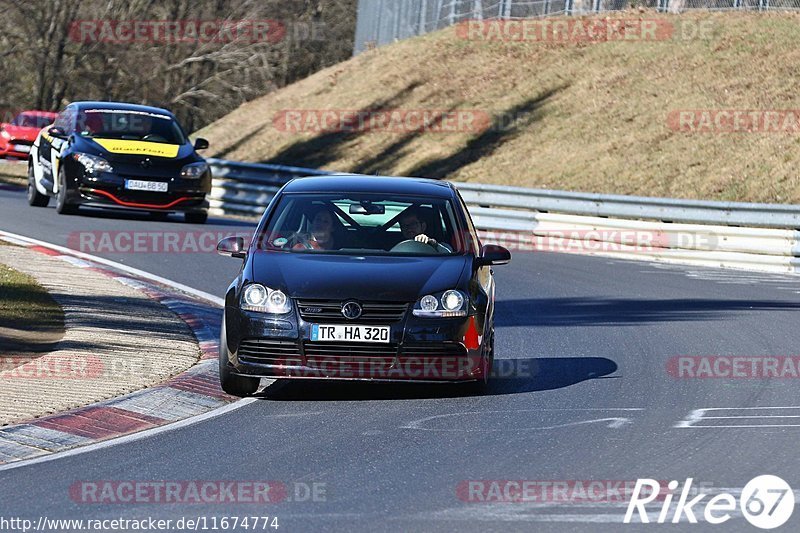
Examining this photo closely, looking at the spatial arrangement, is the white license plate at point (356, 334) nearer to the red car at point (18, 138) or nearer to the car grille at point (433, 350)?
the car grille at point (433, 350)

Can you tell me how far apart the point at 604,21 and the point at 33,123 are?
18781mm

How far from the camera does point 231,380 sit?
31.0 ft

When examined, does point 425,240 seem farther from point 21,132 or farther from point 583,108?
point 21,132

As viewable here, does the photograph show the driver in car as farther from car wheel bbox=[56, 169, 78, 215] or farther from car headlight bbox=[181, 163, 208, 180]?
car wheel bbox=[56, 169, 78, 215]

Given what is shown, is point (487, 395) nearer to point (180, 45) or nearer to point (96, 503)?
point (96, 503)

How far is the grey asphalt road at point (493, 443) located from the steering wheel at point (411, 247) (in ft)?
3.08

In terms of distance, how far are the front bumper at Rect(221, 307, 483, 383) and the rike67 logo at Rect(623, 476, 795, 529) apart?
2445 millimetres

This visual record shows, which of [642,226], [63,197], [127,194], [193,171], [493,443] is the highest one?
[493,443]

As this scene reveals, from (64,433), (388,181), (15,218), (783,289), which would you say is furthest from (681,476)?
(15,218)

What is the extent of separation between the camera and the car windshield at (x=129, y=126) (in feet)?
73.2

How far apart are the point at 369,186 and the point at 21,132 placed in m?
36.2

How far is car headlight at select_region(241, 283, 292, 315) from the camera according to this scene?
29.9ft

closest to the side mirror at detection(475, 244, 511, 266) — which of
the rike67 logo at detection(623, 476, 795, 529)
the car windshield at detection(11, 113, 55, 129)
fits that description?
the rike67 logo at detection(623, 476, 795, 529)

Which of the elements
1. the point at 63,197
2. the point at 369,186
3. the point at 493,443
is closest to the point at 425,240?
the point at 369,186
